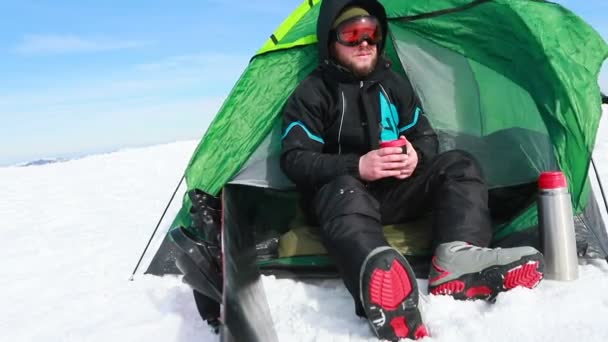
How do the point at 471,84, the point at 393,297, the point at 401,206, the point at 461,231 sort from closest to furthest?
1. the point at 393,297
2. the point at 461,231
3. the point at 401,206
4. the point at 471,84

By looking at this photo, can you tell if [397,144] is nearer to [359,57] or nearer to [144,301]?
[359,57]

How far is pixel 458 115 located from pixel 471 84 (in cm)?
17

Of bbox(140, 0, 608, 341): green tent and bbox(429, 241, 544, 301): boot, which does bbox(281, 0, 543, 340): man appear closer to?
bbox(429, 241, 544, 301): boot

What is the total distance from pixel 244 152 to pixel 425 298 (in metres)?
1.11

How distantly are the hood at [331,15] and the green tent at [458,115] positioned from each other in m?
0.18

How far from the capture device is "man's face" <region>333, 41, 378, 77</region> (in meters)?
2.24

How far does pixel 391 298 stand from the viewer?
4.68ft

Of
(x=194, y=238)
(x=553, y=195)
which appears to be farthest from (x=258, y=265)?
(x=553, y=195)

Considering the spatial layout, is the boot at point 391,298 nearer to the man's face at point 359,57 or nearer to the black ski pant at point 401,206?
the black ski pant at point 401,206

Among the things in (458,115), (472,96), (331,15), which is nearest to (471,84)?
(472,96)

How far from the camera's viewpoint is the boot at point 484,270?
1.58m

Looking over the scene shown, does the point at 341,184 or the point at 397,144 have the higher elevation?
the point at 397,144

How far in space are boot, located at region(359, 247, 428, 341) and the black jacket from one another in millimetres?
722

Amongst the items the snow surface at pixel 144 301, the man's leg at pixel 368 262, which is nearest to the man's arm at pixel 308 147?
the man's leg at pixel 368 262
